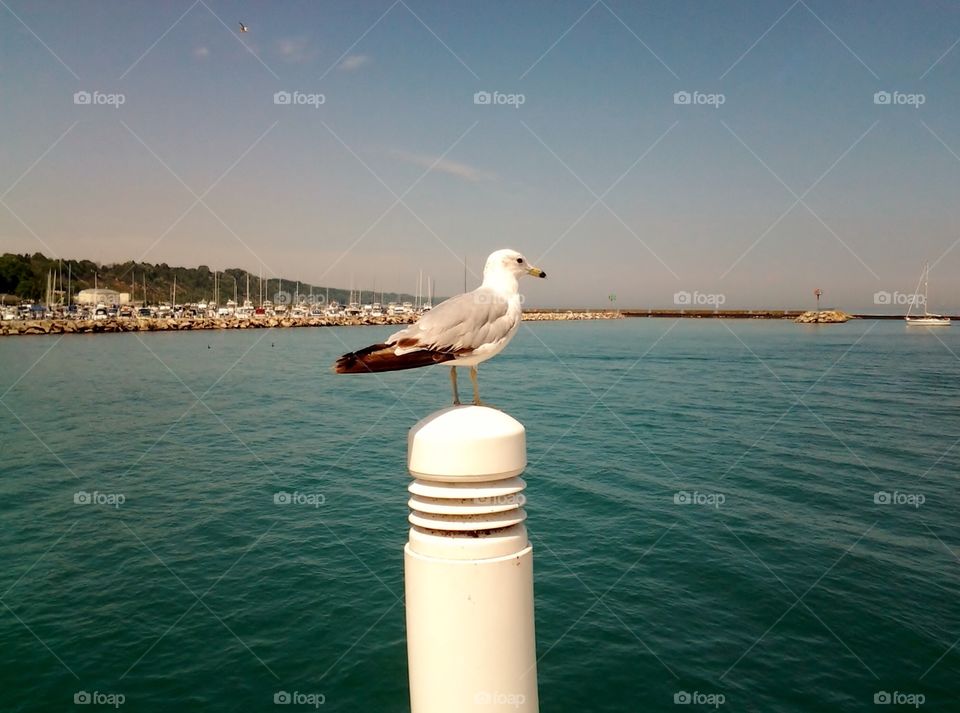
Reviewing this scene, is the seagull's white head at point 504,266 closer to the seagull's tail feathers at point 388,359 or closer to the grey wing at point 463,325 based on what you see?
the grey wing at point 463,325

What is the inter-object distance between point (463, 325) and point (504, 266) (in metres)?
0.66

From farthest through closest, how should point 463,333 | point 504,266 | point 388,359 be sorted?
point 504,266 → point 463,333 → point 388,359

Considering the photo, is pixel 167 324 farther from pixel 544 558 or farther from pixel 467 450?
pixel 467 450

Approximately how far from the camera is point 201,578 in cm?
1445

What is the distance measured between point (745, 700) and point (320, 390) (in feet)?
133

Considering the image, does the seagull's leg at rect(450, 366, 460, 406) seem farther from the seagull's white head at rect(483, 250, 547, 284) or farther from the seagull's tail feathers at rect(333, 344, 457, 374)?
the seagull's white head at rect(483, 250, 547, 284)

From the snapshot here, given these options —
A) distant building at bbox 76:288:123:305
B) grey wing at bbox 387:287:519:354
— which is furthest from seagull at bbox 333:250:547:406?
distant building at bbox 76:288:123:305

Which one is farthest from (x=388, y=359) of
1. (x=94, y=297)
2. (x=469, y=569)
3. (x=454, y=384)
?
(x=94, y=297)

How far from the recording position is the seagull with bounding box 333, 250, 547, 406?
9.75 ft

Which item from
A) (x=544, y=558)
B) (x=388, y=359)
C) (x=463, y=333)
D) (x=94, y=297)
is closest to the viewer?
(x=388, y=359)

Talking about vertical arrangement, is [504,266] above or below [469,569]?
above

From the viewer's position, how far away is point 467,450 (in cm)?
199

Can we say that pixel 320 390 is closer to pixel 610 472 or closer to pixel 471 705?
pixel 610 472

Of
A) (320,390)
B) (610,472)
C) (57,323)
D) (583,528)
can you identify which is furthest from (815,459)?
(57,323)
